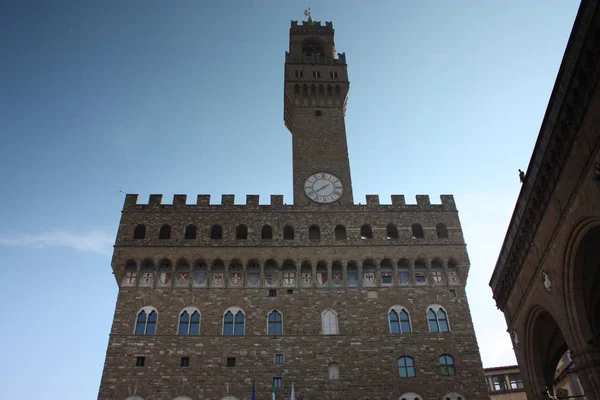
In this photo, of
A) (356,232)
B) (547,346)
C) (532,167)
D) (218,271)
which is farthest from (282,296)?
(532,167)

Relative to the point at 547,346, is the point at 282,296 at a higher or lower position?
higher

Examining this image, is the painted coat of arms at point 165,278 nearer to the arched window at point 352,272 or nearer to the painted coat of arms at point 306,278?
the painted coat of arms at point 306,278

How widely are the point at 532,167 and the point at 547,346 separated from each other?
7.21 metres

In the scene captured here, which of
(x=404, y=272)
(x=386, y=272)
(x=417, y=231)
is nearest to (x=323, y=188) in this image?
(x=417, y=231)

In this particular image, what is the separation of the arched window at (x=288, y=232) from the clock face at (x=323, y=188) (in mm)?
2488

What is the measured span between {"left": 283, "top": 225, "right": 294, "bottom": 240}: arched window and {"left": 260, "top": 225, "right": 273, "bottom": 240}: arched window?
78cm

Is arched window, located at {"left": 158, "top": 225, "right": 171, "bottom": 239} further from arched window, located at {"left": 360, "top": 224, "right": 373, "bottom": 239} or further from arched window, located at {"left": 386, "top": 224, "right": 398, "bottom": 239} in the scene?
arched window, located at {"left": 386, "top": 224, "right": 398, "bottom": 239}

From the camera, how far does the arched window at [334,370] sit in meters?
24.9

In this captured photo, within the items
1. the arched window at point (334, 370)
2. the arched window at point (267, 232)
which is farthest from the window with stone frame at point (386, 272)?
the arched window at point (267, 232)

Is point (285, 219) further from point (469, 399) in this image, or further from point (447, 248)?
point (469, 399)

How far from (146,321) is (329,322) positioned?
29.9 ft

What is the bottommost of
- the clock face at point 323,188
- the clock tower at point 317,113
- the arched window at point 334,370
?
the arched window at point 334,370

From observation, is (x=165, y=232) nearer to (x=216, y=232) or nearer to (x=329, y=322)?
(x=216, y=232)

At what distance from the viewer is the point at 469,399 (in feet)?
80.1
